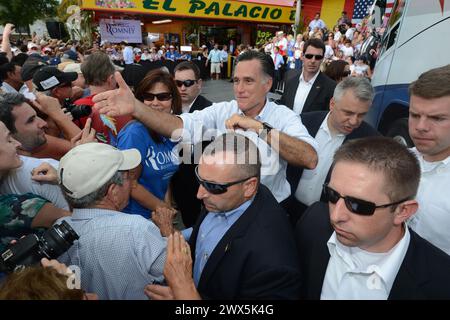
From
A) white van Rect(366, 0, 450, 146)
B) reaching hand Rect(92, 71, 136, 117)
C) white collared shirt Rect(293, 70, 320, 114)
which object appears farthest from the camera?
white collared shirt Rect(293, 70, 320, 114)

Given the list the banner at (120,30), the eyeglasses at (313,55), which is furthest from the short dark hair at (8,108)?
the banner at (120,30)

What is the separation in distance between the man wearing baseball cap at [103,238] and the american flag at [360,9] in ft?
61.9

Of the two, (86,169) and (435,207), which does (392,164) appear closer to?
(435,207)

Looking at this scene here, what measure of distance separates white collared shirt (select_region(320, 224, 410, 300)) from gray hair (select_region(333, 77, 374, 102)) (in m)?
1.47

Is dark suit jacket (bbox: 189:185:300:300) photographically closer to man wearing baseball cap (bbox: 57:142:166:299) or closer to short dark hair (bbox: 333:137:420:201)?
man wearing baseball cap (bbox: 57:142:166:299)

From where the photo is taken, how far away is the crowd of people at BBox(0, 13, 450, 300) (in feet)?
4.60

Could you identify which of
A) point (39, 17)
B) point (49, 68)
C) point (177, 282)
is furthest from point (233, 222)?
point (39, 17)

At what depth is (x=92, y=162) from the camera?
163cm

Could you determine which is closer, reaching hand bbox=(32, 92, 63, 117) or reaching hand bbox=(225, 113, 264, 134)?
reaching hand bbox=(225, 113, 264, 134)

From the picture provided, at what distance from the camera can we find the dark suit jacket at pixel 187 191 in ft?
10.3

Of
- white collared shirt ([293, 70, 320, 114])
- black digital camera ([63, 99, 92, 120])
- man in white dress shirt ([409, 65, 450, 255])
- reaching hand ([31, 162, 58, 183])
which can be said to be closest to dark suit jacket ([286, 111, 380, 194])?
man in white dress shirt ([409, 65, 450, 255])

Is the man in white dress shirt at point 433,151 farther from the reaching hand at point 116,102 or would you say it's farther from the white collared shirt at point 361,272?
the reaching hand at point 116,102

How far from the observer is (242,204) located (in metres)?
1.79

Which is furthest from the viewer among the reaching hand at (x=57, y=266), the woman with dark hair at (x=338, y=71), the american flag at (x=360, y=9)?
the american flag at (x=360, y=9)
